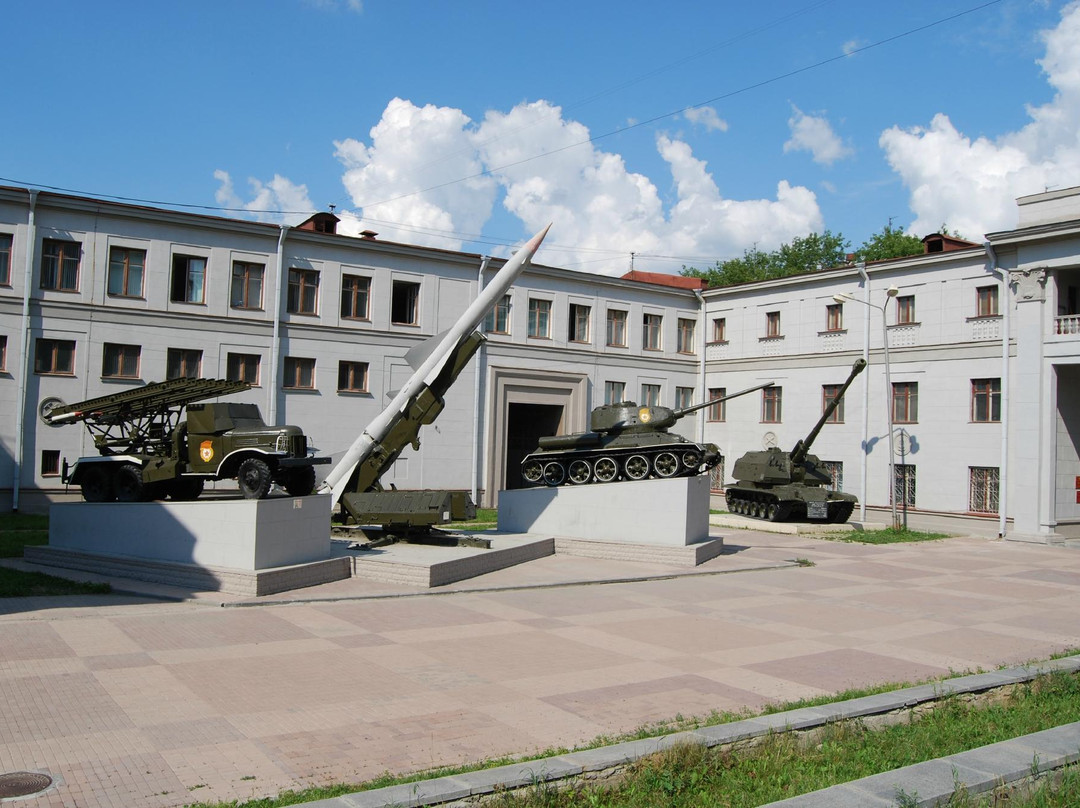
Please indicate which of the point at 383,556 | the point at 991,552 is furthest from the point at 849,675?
the point at 991,552

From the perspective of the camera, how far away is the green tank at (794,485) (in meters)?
27.7

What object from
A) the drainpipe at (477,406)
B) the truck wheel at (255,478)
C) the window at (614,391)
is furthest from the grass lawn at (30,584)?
the window at (614,391)

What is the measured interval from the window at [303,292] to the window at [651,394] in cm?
1312

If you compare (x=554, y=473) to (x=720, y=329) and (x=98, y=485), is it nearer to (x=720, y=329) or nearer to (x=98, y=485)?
(x=98, y=485)

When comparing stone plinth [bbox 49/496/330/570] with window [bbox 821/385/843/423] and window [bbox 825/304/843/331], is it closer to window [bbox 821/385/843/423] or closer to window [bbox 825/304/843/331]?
window [bbox 821/385/843/423]

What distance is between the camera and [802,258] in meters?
59.2

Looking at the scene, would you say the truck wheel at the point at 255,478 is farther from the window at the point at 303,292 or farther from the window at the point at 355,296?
the window at the point at 355,296

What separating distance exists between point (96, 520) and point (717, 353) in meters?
25.2

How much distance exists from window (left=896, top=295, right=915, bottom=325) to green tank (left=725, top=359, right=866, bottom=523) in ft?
9.51

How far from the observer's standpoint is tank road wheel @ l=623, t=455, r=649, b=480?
20.8 metres

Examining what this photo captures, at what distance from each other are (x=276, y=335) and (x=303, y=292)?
1.74m

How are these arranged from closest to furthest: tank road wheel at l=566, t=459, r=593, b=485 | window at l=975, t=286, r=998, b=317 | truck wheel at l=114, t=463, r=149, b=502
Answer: truck wheel at l=114, t=463, r=149, b=502
tank road wheel at l=566, t=459, r=593, b=485
window at l=975, t=286, r=998, b=317

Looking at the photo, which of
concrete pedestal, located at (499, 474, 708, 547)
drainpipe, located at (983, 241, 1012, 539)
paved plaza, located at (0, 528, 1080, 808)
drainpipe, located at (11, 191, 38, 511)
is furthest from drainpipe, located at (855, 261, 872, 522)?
drainpipe, located at (11, 191, 38, 511)

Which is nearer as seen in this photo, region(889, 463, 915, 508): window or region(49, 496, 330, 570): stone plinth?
region(49, 496, 330, 570): stone plinth
